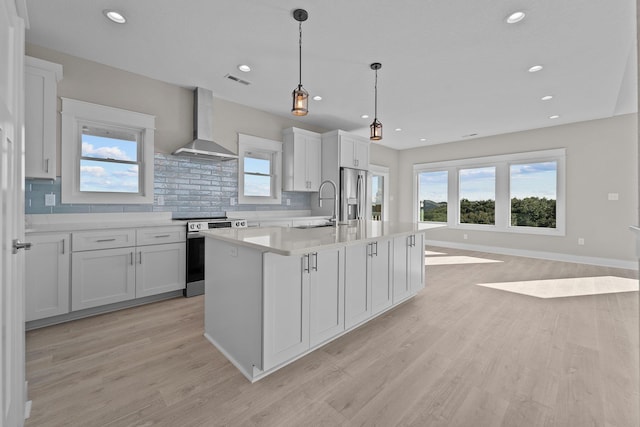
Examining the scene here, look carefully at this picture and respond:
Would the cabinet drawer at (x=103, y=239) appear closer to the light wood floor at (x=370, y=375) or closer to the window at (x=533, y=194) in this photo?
the light wood floor at (x=370, y=375)

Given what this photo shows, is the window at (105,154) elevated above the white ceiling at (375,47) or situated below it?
below

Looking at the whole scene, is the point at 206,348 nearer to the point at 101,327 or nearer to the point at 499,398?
the point at 101,327

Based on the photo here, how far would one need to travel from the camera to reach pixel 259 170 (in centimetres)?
486

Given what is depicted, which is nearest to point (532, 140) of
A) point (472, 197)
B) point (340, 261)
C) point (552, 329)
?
point (472, 197)

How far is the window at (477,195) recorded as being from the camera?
6504mm

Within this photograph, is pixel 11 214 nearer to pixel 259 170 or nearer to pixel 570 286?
pixel 259 170

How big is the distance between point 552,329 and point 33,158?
4.89 metres

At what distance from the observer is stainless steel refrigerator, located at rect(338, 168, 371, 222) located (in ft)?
17.3

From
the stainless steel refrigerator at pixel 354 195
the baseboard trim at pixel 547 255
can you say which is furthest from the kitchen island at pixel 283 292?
the baseboard trim at pixel 547 255

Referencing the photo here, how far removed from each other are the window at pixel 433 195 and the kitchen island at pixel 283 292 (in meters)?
5.25

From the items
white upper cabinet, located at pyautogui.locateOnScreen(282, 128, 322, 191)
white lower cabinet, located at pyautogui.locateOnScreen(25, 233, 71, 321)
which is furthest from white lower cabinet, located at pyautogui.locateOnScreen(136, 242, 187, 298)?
white upper cabinet, located at pyautogui.locateOnScreen(282, 128, 322, 191)

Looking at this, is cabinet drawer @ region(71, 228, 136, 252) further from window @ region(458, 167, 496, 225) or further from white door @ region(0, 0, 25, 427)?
window @ region(458, 167, 496, 225)

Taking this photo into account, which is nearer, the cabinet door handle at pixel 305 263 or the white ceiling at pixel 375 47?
the cabinet door handle at pixel 305 263

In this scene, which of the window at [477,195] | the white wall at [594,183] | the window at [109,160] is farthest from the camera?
the window at [477,195]
